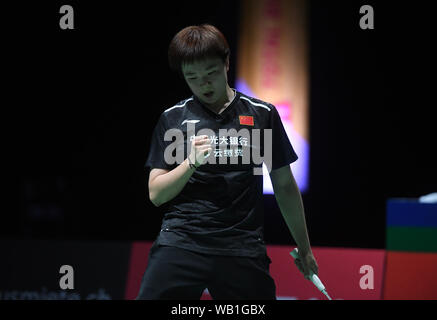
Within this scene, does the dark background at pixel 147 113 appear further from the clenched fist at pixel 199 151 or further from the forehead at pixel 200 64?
the clenched fist at pixel 199 151

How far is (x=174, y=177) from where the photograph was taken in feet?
6.50

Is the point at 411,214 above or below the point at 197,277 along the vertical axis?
below

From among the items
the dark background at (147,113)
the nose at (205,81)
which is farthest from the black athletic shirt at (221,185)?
the dark background at (147,113)

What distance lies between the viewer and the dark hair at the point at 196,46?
2.05 metres

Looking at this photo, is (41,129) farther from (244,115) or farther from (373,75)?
(244,115)

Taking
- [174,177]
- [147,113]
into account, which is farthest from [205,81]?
[147,113]

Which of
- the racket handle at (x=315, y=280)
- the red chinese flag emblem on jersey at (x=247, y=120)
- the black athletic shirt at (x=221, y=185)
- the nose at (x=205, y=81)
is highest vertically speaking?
the nose at (x=205, y=81)

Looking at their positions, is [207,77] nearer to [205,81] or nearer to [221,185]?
[205,81]

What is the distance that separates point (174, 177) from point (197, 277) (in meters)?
0.37

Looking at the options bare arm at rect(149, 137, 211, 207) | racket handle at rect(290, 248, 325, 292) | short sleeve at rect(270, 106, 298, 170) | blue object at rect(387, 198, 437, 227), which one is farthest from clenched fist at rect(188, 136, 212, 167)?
blue object at rect(387, 198, 437, 227)

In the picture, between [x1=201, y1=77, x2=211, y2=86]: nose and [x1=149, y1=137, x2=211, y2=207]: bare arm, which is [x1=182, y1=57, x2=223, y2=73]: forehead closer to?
[x1=201, y1=77, x2=211, y2=86]: nose

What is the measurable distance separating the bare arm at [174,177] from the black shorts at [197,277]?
20cm

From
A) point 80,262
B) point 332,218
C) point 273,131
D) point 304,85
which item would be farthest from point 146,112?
point 273,131

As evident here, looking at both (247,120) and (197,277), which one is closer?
(197,277)
